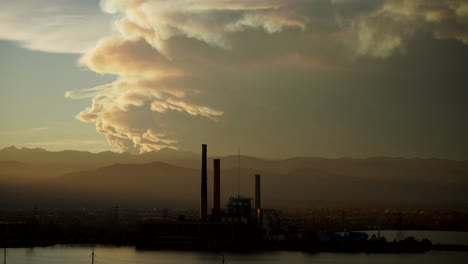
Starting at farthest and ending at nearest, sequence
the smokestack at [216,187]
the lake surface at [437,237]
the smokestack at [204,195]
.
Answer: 1. the lake surface at [437,237]
2. the smokestack at [216,187]
3. the smokestack at [204,195]

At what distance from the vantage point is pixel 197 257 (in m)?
64.6

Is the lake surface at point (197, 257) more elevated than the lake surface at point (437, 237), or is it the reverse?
the lake surface at point (437, 237)

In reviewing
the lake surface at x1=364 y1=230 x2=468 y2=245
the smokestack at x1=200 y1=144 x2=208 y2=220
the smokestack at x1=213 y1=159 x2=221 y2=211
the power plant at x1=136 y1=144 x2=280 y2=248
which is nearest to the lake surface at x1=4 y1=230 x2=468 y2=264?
the power plant at x1=136 y1=144 x2=280 y2=248

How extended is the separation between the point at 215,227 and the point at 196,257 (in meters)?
A: 10.3

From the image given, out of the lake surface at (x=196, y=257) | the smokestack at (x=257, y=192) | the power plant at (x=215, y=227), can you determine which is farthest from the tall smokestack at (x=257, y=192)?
the lake surface at (x=196, y=257)

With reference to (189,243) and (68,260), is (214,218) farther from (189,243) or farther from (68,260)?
(68,260)

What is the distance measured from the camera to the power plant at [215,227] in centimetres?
7425

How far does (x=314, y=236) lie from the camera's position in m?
77.2

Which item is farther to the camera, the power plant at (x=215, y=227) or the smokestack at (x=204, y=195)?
the smokestack at (x=204, y=195)

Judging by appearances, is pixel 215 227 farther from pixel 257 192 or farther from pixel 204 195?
pixel 257 192

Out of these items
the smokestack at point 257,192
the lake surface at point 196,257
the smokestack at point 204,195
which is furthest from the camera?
the smokestack at point 257,192

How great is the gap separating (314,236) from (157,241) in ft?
47.2

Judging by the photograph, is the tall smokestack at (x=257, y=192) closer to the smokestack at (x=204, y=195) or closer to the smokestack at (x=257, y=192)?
the smokestack at (x=257, y=192)

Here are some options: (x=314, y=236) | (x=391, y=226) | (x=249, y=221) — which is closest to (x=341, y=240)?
(x=314, y=236)
